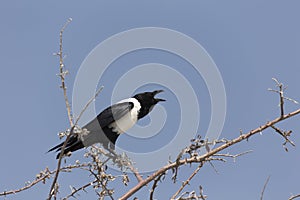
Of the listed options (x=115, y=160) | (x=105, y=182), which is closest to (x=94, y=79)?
(x=115, y=160)

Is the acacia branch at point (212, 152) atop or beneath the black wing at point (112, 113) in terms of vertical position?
beneath

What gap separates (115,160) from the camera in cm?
434

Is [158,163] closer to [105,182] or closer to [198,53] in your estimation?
[105,182]

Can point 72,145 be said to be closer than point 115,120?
Yes

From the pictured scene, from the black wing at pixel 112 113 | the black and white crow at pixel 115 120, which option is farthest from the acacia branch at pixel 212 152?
the black wing at pixel 112 113

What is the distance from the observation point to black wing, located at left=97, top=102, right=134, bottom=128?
631 centimetres

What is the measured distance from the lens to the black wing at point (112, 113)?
6311 millimetres

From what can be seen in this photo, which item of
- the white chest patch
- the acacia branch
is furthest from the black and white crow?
the acacia branch

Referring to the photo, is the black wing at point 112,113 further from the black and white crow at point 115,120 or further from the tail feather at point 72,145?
the tail feather at point 72,145

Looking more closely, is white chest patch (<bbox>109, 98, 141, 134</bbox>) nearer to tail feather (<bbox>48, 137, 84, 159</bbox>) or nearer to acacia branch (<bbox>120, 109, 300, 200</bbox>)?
tail feather (<bbox>48, 137, 84, 159</bbox>)

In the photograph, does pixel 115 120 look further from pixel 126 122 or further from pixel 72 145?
pixel 72 145

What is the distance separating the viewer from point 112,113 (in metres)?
6.38

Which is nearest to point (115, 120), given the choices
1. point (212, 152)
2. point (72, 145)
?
point (72, 145)

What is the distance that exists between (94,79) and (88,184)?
3.80 ft
